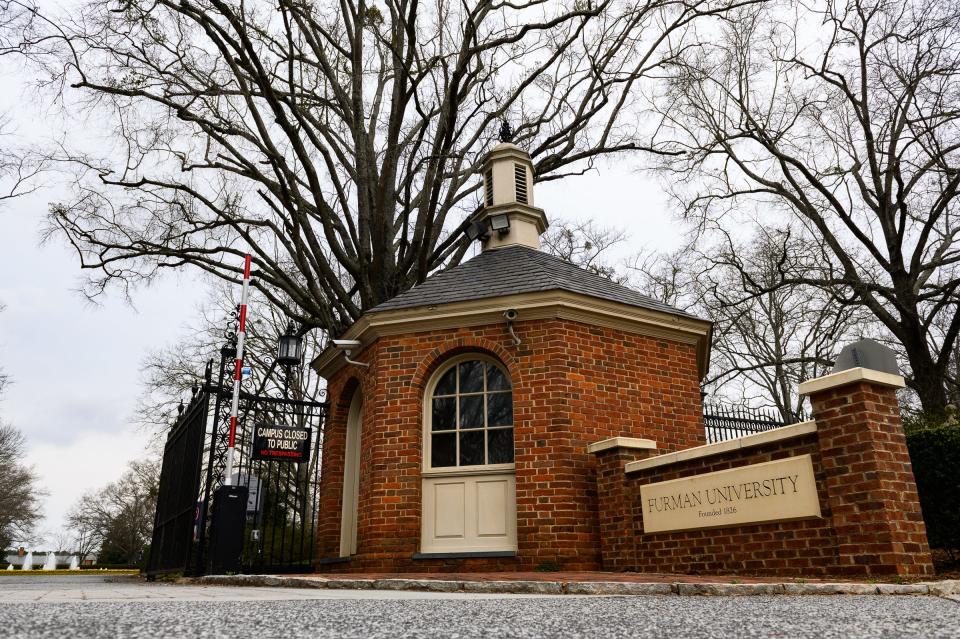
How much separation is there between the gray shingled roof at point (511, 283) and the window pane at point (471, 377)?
99 cm

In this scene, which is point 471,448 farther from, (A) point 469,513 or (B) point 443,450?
(A) point 469,513

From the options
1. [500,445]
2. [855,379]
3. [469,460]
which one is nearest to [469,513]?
[469,460]

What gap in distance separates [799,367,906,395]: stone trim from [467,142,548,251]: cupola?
7502 mm

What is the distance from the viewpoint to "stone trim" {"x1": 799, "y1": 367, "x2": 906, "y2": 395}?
5508 mm

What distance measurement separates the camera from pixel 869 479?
538 cm

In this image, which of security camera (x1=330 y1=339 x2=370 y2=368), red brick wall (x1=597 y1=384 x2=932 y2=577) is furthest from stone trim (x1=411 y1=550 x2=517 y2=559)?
security camera (x1=330 y1=339 x2=370 y2=368)

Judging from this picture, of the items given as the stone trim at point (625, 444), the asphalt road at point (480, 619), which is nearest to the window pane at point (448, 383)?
the stone trim at point (625, 444)

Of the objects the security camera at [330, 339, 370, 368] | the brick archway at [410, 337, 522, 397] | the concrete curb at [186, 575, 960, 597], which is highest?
the security camera at [330, 339, 370, 368]

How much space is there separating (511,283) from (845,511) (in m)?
5.52

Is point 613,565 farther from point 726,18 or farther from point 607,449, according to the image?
point 726,18

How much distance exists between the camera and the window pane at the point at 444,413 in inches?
370

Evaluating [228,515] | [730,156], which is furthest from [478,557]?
[730,156]

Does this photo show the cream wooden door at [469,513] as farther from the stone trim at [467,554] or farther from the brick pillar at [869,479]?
the brick pillar at [869,479]

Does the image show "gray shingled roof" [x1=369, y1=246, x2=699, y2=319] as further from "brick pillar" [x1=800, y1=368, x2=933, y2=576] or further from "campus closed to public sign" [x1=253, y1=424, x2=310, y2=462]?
"brick pillar" [x1=800, y1=368, x2=933, y2=576]
